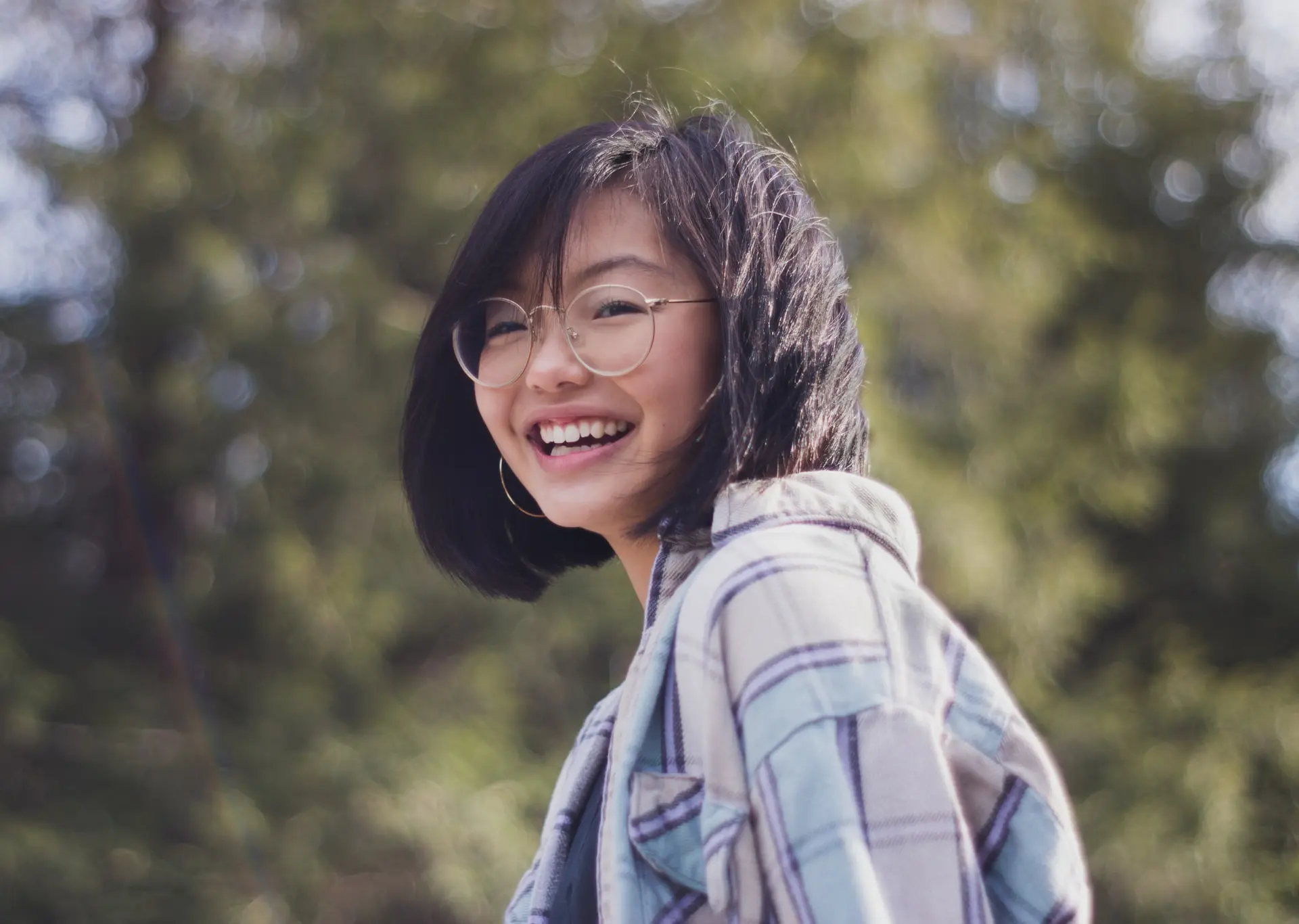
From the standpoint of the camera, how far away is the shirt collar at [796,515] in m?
0.86

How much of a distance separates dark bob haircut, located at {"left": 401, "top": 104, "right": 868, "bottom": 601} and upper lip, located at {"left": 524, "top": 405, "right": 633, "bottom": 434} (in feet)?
0.25

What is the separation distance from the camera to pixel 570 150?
3.44 ft

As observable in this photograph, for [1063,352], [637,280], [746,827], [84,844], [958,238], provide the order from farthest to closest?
[1063,352], [958,238], [84,844], [637,280], [746,827]

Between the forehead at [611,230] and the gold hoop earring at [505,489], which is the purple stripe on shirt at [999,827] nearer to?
the forehead at [611,230]

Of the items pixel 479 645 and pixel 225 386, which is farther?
pixel 479 645

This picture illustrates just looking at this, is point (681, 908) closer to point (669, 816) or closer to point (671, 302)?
point (669, 816)

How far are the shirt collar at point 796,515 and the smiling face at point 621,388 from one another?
0.08 m

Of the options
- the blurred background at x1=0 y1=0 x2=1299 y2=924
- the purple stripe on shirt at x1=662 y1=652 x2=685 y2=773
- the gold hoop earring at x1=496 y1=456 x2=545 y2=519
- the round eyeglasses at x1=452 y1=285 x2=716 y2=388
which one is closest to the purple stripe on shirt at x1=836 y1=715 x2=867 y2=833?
the purple stripe on shirt at x1=662 y1=652 x2=685 y2=773

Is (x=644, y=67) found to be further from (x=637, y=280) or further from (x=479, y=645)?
(x=637, y=280)

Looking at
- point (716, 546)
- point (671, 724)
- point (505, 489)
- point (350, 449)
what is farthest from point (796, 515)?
point (350, 449)

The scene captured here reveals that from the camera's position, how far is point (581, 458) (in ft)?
3.36

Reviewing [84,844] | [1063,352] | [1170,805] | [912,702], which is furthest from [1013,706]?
[1063,352]

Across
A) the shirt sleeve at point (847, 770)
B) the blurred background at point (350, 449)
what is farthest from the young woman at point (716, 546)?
the blurred background at point (350, 449)

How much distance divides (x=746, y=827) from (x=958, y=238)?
336cm
